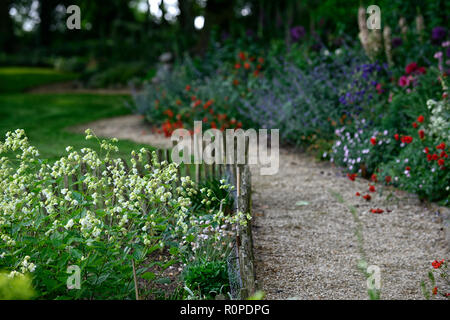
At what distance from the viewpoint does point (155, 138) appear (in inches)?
336

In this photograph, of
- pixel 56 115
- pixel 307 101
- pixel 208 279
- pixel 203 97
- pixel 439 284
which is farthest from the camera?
pixel 56 115

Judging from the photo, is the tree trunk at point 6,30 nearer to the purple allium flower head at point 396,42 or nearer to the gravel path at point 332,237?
the purple allium flower head at point 396,42

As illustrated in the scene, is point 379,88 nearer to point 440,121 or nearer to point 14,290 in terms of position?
point 440,121

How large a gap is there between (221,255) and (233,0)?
12.6 m

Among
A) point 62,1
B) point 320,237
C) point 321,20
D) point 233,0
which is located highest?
point 62,1

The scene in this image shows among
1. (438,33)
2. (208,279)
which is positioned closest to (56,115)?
(438,33)

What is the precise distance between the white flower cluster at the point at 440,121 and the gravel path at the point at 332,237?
0.70m

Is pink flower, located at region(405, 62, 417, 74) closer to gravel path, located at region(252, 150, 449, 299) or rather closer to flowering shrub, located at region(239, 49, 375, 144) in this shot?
flowering shrub, located at region(239, 49, 375, 144)

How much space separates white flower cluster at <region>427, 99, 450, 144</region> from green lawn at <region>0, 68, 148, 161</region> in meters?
3.86

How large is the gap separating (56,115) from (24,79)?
7.53 meters

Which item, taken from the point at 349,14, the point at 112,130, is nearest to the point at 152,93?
the point at 112,130

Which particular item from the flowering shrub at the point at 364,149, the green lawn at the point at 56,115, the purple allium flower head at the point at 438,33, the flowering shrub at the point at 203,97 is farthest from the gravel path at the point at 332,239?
the purple allium flower head at the point at 438,33

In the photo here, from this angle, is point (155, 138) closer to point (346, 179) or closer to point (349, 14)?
point (346, 179)

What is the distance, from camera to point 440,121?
5.20 m
